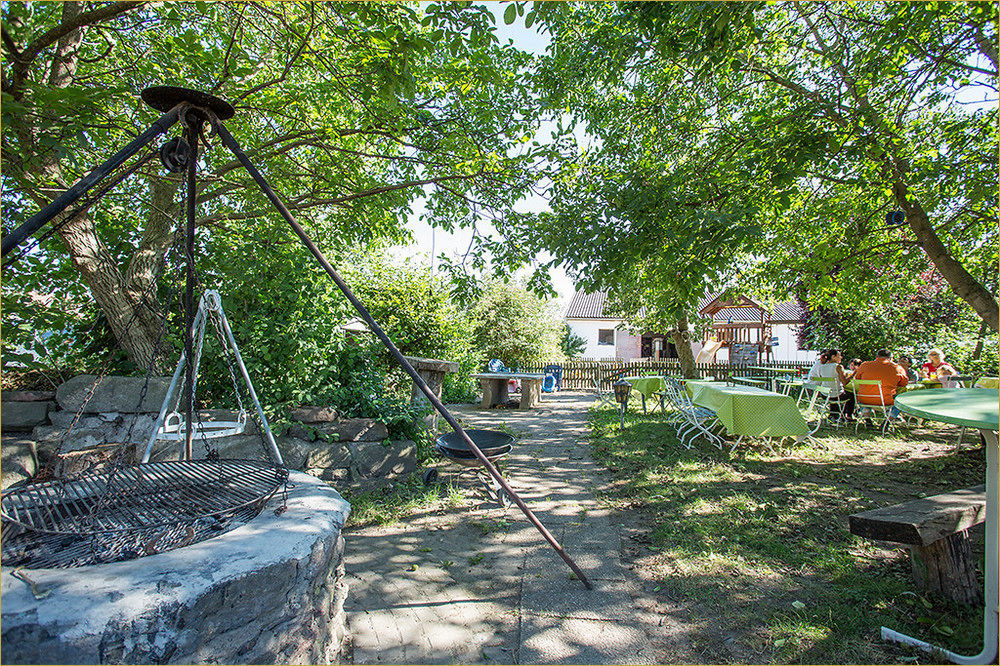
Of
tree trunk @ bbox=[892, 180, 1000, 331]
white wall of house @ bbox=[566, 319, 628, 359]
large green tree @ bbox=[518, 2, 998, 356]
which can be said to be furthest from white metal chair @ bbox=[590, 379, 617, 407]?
white wall of house @ bbox=[566, 319, 628, 359]

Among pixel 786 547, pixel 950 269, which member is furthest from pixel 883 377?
pixel 786 547

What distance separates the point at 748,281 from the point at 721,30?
6597 mm

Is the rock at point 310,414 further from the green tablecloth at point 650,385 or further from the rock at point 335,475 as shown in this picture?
the green tablecloth at point 650,385

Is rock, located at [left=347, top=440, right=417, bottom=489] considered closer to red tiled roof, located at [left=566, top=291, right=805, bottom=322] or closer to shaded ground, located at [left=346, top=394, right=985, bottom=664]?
shaded ground, located at [left=346, top=394, right=985, bottom=664]

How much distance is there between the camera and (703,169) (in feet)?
16.6

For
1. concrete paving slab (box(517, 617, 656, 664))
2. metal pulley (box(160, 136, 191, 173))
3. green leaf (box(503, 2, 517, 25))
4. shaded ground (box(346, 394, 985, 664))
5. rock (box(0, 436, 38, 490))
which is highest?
green leaf (box(503, 2, 517, 25))

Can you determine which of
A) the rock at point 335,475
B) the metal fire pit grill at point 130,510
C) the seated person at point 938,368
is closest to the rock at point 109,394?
the rock at point 335,475

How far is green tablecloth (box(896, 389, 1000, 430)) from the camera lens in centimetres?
175

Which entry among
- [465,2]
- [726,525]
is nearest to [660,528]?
[726,525]

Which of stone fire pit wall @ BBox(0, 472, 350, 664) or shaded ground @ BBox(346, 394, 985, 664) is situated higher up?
stone fire pit wall @ BBox(0, 472, 350, 664)

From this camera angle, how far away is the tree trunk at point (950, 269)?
498 centimetres

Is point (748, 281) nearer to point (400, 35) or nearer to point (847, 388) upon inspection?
point (847, 388)

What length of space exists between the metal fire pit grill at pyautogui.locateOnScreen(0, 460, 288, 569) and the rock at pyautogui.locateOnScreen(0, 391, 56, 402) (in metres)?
2.15

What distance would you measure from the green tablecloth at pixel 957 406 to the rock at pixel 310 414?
4.45 m
